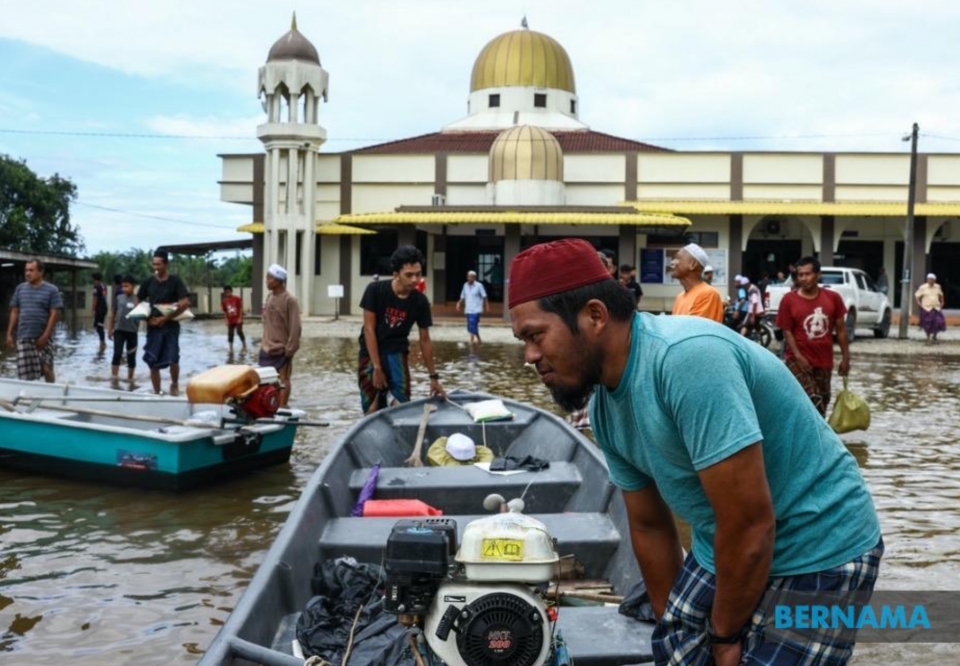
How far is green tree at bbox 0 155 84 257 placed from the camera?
4203 centimetres

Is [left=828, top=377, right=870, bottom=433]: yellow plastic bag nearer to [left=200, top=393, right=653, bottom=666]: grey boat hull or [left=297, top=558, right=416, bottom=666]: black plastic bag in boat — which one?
[left=200, top=393, right=653, bottom=666]: grey boat hull

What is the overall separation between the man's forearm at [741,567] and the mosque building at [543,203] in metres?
27.6

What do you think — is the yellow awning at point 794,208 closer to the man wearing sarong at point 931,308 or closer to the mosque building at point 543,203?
the mosque building at point 543,203

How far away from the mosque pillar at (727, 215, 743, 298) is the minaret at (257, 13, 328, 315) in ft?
45.5

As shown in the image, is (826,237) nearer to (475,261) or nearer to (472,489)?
(475,261)

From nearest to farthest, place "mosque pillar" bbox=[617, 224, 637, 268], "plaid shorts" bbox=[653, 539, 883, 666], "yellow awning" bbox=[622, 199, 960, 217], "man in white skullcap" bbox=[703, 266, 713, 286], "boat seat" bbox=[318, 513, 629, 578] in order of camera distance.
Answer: "plaid shorts" bbox=[653, 539, 883, 666] < "boat seat" bbox=[318, 513, 629, 578] < "man in white skullcap" bbox=[703, 266, 713, 286] < "yellow awning" bbox=[622, 199, 960, 217] < "mosque pillar" bbox=[617, 224, 637, 268]

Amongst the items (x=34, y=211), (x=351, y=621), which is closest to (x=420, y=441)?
(x=351, y=621)

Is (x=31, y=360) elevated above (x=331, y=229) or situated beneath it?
situated beneath

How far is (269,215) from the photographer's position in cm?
3203

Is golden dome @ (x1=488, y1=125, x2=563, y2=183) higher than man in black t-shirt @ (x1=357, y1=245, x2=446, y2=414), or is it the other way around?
golden dome @ (x1=488, y1=125, x2=563, y2=183)

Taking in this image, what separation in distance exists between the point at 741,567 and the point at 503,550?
66 centimetres

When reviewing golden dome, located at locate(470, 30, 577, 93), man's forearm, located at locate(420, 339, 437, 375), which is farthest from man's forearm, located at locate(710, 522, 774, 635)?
golden dome, located at locate(470, 30, 577, 93)

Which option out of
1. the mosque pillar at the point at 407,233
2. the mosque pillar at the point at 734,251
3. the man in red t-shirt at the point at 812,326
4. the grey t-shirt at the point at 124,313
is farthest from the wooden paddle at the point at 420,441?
the mosque pillar at the point at 734,251

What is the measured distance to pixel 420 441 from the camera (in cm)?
764
